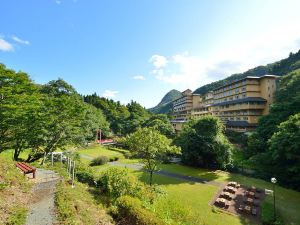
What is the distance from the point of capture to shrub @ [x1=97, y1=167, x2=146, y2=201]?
45.9 ft

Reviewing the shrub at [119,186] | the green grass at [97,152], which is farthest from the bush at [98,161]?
the shrub at [119,186]

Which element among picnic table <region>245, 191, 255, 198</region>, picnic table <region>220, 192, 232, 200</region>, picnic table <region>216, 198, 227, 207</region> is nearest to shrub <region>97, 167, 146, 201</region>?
picnic table <region>216, 198, 227, 207</region>

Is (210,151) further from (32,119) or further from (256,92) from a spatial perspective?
(256,92)

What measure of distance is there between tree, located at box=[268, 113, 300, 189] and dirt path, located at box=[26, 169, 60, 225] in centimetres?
2493

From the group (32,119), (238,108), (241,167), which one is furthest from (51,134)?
(238,108)

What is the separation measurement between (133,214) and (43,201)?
4.83m

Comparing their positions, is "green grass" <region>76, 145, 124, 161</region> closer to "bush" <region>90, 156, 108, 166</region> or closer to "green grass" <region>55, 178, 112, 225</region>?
"bush" <region>90, 156, 108, 166</region>

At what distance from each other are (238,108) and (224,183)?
33.4 m

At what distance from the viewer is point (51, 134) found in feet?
75.6

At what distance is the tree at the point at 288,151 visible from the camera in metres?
24.4

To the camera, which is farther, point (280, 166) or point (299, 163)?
point (280, 166)

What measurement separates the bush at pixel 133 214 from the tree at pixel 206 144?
2408 centimetres

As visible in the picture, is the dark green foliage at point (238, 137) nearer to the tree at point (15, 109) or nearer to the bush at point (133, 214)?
the bush at point (133, 214)

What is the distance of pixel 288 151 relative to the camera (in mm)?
24938
